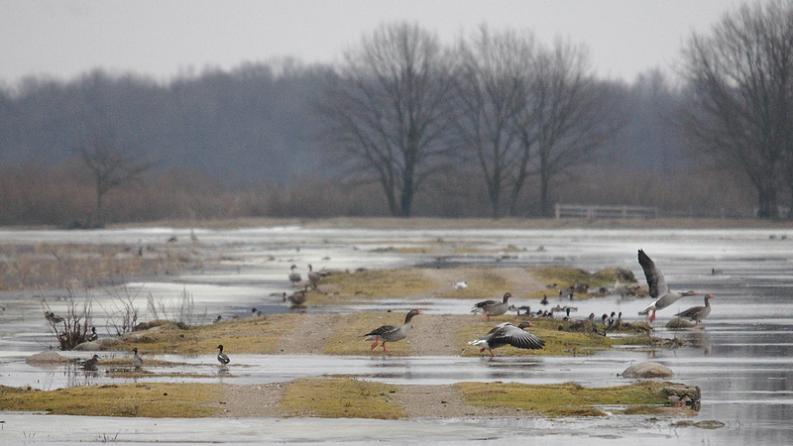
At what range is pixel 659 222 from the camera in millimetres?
90438

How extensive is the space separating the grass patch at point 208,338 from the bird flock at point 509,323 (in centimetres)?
68

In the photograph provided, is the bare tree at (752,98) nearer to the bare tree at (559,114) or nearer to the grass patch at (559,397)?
the bare tree at (559,114)

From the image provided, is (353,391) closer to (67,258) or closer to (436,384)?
(436,384)

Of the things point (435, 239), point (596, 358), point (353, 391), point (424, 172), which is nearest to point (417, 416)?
point (353, 391)

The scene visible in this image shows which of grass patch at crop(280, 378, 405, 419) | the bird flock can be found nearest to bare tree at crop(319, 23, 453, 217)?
the bird flock

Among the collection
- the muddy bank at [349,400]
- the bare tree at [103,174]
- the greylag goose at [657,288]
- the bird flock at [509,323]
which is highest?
the bare tree at [103,174]

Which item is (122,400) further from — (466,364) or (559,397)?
(466,364)

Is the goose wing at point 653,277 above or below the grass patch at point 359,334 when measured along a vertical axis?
above

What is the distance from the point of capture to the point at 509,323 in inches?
938

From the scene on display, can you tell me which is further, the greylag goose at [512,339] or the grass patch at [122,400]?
the greylag goose at [512,339]

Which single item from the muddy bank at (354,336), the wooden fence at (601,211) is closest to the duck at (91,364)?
the muddy bank at (354,336)

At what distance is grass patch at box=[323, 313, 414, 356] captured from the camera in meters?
24.1

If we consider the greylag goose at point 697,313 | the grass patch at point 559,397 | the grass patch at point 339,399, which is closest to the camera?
the grass patch at point 339,399

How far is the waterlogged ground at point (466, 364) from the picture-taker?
15781mm
